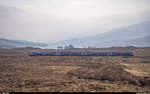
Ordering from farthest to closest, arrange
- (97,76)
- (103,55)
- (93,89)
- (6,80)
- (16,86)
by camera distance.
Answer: (103,55)
(97,76)
(6,80)
(16,86)
(93,89)

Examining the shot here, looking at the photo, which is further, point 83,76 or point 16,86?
point 83,76

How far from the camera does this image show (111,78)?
20375 millimetres

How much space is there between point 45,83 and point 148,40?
199349 mm

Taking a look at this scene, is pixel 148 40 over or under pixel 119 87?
over

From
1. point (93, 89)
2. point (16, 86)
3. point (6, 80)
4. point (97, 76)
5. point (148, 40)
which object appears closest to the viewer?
point (93, 89)

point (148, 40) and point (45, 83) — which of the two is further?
point (148, 40)

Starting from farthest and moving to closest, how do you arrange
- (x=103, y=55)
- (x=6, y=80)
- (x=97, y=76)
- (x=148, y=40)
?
(x=148, y=40) → (x=103, y=55) → (x=97, y=76) → (x=6, y=80)

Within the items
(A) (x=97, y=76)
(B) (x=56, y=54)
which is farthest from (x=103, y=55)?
(A) (x=97, y=76)

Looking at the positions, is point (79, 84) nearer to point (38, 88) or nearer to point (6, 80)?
point (38, 88)

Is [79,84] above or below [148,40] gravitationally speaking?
below

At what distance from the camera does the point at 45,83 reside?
1828 centimetres

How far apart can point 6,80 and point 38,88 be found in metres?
6.10

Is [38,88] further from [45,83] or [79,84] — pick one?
[79,84]

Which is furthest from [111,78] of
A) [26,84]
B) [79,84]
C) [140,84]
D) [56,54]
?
[56,54]
